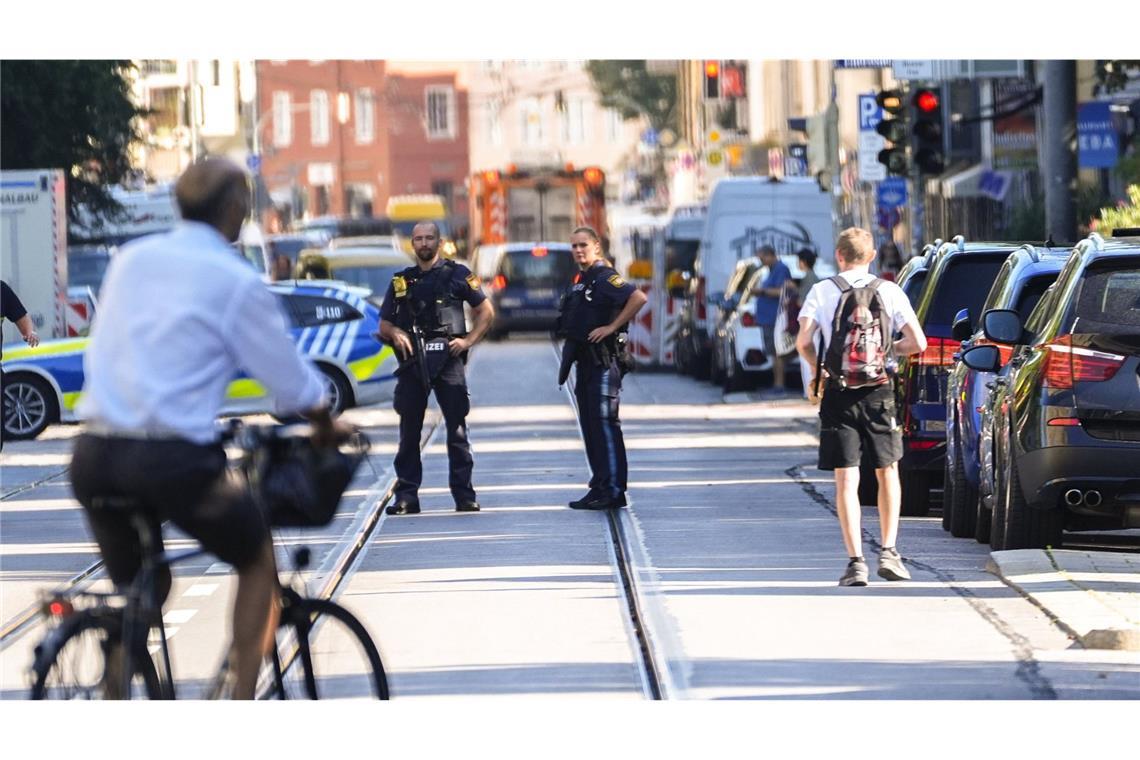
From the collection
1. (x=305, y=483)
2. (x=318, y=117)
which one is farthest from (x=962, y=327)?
(x=318, y=117)

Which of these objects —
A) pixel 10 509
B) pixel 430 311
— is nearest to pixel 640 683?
pixel 430 311

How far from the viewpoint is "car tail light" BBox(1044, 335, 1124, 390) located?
11773mm

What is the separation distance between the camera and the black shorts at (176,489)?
6.52m

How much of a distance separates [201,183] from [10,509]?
10627mm

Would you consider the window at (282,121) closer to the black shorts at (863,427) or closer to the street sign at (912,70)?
the street sign at (912,70)

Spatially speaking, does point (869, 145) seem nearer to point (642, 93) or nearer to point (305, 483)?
point (305, 483)

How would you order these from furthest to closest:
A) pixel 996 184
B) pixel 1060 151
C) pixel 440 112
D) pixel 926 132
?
pixel 440 112 → pixel 996 184 → pixel 926 132 → pixel 1060 151

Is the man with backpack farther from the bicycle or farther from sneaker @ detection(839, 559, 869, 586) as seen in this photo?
the bicycle

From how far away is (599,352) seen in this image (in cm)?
1578

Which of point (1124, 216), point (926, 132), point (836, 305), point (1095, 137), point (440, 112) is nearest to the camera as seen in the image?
point (836, 305)

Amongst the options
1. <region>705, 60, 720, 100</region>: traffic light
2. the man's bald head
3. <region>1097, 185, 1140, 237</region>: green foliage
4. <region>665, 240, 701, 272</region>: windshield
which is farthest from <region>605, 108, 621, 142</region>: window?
the man's bald head

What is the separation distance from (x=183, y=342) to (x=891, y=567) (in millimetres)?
5934

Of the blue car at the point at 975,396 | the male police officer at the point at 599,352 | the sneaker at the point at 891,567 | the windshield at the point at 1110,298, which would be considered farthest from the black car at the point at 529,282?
the sneaker at the point at 891,567
